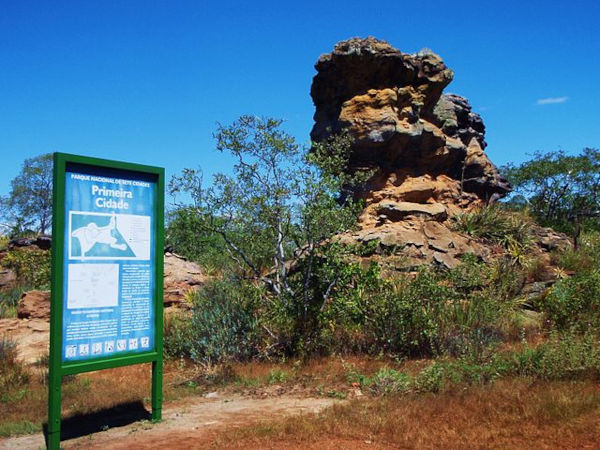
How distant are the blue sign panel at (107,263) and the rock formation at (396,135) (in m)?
7.57

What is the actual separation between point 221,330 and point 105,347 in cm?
334

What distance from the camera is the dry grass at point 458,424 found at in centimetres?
534

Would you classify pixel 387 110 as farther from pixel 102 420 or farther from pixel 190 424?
pixel 102 420

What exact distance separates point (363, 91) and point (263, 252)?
671 centimetres

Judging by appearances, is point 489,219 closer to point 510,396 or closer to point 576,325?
point 576,325

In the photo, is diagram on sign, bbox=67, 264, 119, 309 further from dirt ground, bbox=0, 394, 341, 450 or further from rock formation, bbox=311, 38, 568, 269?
rock formation, bbox=311, 38, 568, 269

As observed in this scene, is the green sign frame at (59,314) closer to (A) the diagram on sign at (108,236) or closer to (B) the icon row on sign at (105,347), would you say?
(B) the icon row on sign at (105,347)

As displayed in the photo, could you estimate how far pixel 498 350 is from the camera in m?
8.67

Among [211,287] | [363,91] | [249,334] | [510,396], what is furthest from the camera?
[363,91]

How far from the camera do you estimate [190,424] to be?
6.65 metres

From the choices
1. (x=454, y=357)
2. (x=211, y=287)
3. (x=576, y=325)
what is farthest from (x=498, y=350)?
(x=211, y=287)

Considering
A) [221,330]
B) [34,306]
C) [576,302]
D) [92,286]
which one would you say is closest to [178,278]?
[34,306]

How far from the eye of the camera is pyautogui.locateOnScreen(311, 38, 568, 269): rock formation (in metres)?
14.8

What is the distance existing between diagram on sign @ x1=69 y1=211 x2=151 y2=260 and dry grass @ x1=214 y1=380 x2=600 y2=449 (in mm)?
2322
